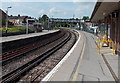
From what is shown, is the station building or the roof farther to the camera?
the station building

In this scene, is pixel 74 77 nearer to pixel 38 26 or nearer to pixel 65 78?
pixel 65 78

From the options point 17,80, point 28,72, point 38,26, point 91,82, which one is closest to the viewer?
point 91,82

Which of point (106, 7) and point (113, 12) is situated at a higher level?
point (106, 7)

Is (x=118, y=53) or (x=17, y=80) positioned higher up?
(x=118, y=53)

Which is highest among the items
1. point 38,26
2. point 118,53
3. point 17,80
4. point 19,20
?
point 19,20

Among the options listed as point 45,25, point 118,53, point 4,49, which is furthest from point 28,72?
point 45,25

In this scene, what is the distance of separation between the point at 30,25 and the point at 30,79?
44460 millimetres

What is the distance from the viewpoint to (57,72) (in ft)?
26.8

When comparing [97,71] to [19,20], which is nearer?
[97,71]

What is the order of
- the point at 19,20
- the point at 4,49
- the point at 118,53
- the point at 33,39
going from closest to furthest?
the point at 118,53 < the point at 4,49 < the point at 33,39 < the point at 19,20

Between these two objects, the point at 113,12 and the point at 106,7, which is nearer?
the point at 106,7

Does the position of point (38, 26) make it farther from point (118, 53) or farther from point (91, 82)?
point (91, 82)

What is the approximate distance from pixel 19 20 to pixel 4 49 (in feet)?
279

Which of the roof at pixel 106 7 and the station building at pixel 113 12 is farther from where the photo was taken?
the station building at pixel 113 12
